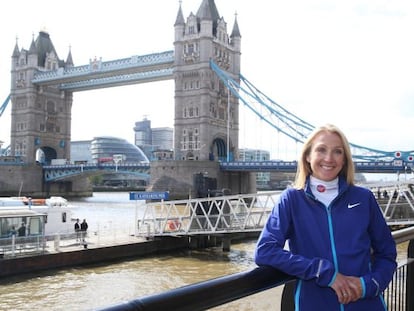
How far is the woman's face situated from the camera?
2258mm

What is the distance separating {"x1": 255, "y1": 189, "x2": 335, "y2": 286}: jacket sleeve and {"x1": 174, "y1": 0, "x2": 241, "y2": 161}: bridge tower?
168 ft

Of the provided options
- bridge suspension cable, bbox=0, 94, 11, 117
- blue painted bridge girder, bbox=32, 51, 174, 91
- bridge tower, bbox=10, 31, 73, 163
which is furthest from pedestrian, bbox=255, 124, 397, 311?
bridge suspension cable, bbox=0, 94, 11, 117

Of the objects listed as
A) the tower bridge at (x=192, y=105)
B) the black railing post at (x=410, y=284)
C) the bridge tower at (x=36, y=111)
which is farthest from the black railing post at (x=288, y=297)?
the bridge tower at (x=36, y=111)

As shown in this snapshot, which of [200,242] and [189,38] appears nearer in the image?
[200,242]

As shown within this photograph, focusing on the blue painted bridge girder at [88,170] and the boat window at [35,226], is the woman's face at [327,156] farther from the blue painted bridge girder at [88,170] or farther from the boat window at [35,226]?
the blue painted bridge girder at [88,170]

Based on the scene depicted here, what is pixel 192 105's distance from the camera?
55938mm

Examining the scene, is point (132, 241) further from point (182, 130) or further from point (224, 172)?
point (182, 130)

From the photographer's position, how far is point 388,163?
44250 mm

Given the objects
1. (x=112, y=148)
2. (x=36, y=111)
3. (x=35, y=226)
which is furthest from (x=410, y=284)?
(x=112, y=148)

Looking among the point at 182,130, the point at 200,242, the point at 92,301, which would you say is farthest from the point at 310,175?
the point at 182,130

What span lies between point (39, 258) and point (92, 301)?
3.64 meters

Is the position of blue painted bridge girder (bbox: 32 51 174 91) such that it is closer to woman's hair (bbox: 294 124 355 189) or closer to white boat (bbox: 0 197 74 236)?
white boat (bbox: 0 197 74 236)

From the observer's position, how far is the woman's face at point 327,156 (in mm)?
2258

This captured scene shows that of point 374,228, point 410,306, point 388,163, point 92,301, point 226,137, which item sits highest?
point 226,137
